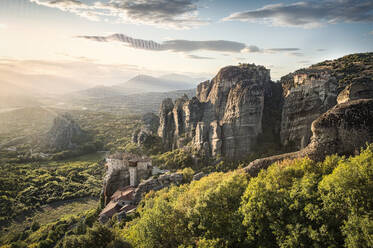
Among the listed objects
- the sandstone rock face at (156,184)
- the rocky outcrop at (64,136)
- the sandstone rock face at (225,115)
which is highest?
the sandstone rock face at (225,115)

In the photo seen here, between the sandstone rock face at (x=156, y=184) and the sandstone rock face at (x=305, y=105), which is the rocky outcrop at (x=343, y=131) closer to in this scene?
the sandstone rock face at (x=156, y=184)

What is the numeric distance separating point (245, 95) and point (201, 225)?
5338cm

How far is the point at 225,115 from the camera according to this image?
71125 millimetres

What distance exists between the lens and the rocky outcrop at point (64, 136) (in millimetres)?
142625

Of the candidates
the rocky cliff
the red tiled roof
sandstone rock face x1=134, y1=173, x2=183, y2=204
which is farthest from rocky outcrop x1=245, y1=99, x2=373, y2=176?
the red tiled roof

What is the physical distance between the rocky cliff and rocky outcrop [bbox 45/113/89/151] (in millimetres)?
84676

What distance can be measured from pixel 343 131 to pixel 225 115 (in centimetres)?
5104

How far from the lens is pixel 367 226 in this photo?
11.3 m

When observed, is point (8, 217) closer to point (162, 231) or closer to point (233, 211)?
point (162, 231)

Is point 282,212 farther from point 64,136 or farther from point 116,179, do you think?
point 64,136

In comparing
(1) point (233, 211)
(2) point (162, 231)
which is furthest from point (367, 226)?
(2) point (162, 231)

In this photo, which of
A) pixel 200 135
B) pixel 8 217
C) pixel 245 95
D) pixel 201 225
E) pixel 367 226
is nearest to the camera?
pixel 367 226

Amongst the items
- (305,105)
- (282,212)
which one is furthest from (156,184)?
(305,105)

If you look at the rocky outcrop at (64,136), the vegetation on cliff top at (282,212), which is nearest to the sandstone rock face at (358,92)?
the vegetation on cliff top at (282,212)
